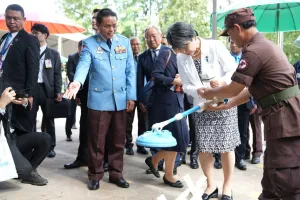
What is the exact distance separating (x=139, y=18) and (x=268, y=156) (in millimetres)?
18049

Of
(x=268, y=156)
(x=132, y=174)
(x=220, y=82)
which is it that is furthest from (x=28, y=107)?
(x=268, y=156)

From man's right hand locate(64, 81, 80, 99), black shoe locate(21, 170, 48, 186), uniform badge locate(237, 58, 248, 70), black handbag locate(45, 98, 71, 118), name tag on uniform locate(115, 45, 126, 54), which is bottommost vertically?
black shoe locate(21, 170, 48, 186)

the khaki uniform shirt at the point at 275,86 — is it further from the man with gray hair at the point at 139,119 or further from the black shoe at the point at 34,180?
the man with gray hair at the point at 139,119

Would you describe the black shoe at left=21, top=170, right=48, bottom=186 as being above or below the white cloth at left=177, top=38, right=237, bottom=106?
below

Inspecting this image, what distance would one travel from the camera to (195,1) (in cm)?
1711

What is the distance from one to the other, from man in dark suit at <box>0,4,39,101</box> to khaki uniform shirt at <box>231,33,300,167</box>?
2563mm

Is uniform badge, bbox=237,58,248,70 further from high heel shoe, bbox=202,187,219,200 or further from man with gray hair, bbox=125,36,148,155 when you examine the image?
man with gray hair, bbox=125,36,148,155

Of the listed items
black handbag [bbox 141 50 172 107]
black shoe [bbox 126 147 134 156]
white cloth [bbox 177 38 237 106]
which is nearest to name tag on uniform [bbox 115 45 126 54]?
black handbag [bbox 141 50 172 107]

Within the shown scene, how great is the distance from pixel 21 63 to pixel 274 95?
2.87m

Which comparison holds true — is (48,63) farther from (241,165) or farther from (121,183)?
(241,165)

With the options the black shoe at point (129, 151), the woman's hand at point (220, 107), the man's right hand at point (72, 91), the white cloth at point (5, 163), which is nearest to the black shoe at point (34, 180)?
the white cloth at point (5, 163)

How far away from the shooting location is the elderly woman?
334cm

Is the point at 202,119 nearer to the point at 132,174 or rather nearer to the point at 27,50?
the point at 132,174

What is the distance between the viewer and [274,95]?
7.97 ft
